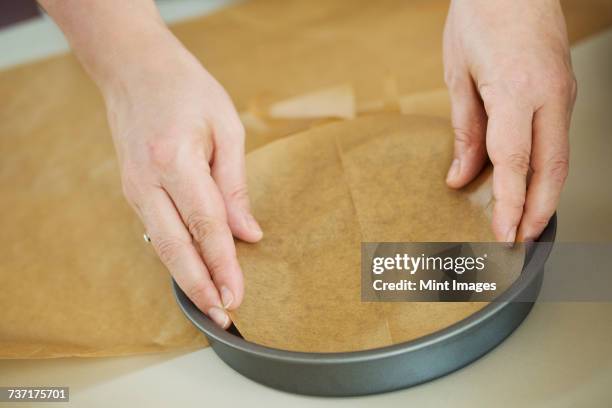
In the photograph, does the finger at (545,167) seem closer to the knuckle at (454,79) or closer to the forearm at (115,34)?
the knuckle at (454,79)

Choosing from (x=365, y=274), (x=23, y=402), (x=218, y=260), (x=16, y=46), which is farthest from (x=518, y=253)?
(x=16, y=46)

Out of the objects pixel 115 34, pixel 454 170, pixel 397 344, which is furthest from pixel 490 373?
pixel 115 34

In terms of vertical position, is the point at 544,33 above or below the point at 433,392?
above

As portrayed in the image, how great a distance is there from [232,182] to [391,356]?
0.22 m

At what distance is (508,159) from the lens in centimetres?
59

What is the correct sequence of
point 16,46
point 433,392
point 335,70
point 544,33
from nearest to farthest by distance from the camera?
point 433,392 → point 544,33 → point 335,70 → point 16,46

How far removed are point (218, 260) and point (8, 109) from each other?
1.80 ft

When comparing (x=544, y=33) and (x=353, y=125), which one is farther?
(x=353, y=125)

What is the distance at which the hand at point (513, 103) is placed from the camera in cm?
58

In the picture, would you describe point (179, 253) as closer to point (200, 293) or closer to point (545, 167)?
point (200, 293)

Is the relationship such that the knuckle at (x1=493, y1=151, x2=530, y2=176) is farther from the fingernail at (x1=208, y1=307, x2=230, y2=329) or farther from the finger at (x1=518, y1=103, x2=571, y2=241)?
the fingernail at (x1=208, y1=307, x2=230, y2=329)

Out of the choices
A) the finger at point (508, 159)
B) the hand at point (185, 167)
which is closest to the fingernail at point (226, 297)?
the hand at point (185, 167)

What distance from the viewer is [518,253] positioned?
0.57 metres

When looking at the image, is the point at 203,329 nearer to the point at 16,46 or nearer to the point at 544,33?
the point at 544,33
